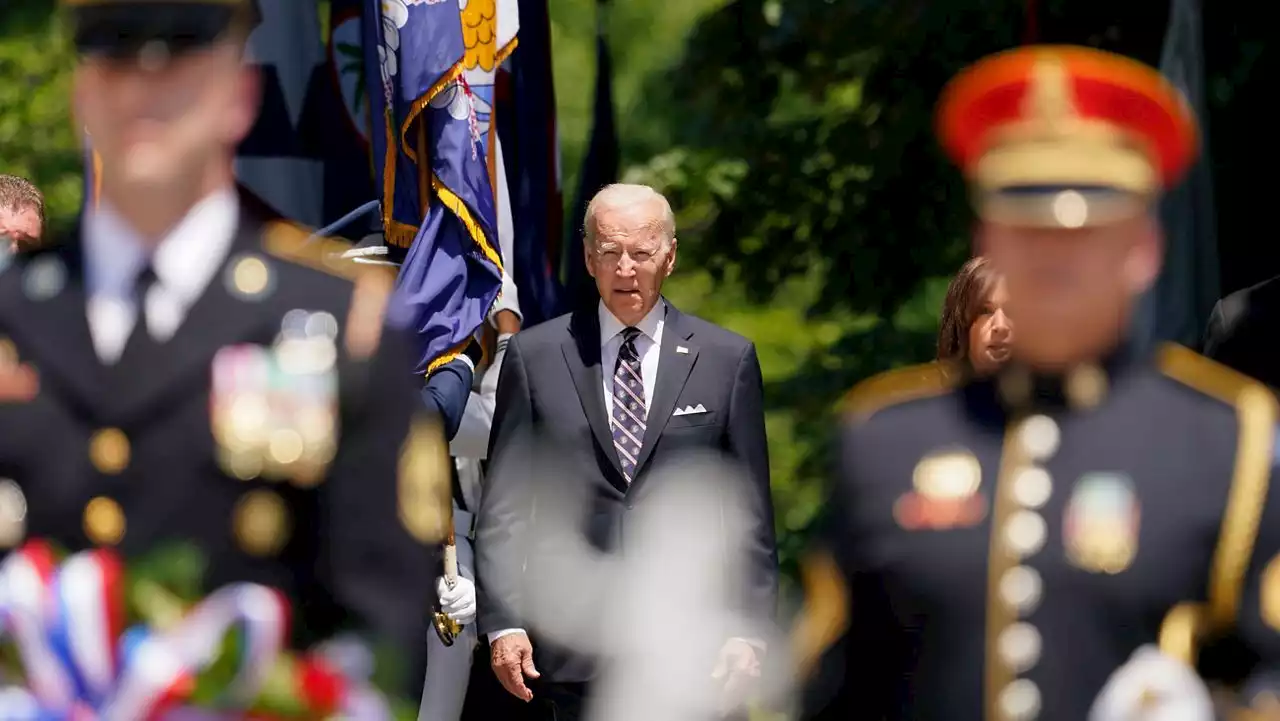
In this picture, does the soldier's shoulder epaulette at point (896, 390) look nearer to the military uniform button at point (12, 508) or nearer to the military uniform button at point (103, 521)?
the military uniform button at point (103, 521)

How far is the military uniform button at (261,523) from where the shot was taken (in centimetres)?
297

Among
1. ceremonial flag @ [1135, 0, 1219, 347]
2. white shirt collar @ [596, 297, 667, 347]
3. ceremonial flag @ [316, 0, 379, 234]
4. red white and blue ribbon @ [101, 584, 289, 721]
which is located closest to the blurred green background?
ceremonial flag @ [1135, 0, 1219, 347]

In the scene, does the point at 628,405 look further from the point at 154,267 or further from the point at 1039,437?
the point at 154,267

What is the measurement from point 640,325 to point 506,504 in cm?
48

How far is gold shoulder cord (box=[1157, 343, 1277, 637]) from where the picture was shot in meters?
3.08

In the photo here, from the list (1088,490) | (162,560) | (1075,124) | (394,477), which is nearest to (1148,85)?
(1075,124)

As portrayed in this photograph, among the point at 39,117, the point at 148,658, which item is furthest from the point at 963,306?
the point at 39,117

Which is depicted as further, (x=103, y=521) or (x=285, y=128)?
(x=285, y=128)

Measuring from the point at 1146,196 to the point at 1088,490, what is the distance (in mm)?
400

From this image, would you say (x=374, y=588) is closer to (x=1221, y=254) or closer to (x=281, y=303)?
(x=281, y=303)

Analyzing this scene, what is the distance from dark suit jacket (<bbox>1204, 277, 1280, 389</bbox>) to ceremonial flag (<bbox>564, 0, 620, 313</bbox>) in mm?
2003

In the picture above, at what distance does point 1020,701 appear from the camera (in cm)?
316

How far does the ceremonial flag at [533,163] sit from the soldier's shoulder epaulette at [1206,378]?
10.9 ft

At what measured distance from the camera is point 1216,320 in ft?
17.1
